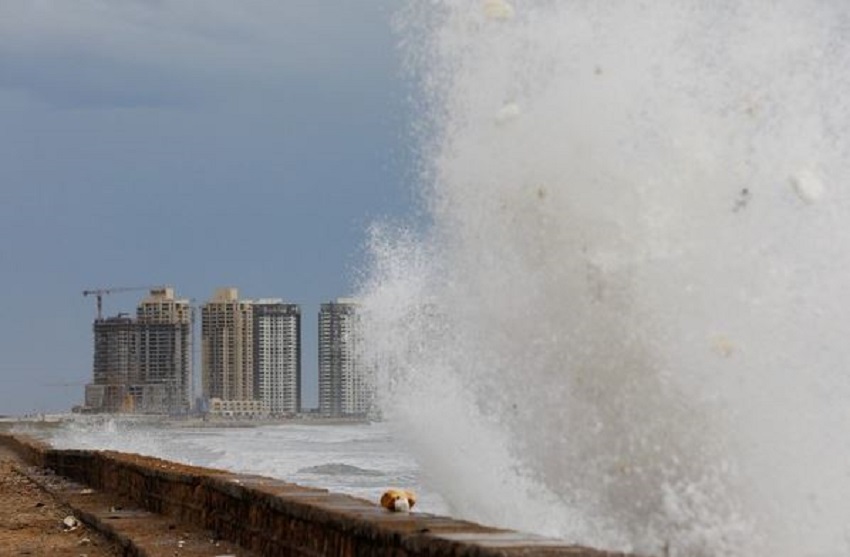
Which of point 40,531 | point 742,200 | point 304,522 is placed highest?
point 742,200

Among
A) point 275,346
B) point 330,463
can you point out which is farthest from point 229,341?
point 330,463

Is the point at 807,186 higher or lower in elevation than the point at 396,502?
higher

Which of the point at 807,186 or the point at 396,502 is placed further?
→ the point at 807,186

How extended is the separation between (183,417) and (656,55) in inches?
6574

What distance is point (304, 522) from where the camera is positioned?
6.71 m

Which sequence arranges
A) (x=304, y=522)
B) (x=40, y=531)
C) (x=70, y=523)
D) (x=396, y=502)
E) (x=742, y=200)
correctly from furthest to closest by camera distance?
1. (x=70, y=523)
2. (x=40, y=531)
3. (x=742, y=200)
4. (x=304, y=522)
5. (x=396, y=502)

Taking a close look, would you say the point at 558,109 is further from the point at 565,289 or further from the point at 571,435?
the point at 571,435

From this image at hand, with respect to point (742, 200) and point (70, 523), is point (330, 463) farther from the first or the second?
point (742, 200)

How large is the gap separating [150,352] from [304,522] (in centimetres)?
17317

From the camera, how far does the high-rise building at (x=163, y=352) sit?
579ft

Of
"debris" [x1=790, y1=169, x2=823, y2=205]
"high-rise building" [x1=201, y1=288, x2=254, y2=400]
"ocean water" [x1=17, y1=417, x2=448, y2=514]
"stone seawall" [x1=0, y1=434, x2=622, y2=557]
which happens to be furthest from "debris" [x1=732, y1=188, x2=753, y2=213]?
"high-rise building" [x1=201, y1=288, x2=254, y2=400]

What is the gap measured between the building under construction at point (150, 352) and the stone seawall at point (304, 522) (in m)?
166

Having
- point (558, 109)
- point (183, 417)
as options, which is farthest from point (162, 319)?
point (558, 109)

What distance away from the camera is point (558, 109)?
10.4 meters
